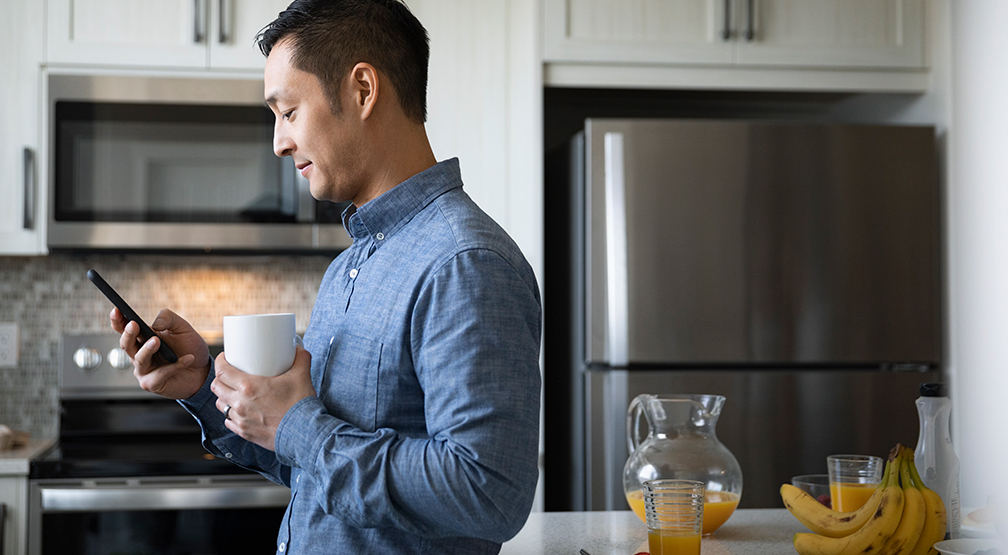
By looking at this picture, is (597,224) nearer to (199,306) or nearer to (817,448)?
(817,448)

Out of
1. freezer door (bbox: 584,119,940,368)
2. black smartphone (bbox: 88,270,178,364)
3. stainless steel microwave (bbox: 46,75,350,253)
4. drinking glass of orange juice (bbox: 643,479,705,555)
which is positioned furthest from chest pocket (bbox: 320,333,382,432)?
stainless steel microwave (bbox: 46,75,350,253)

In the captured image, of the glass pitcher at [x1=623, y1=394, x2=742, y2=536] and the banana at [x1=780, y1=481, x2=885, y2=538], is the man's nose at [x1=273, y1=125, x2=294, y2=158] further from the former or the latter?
the banana at [x1=780, y1=481, x2=885, y2=538]

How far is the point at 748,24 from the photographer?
2.16 m

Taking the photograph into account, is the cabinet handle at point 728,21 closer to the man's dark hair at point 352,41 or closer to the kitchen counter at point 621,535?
the kitchen counter at point 621,535

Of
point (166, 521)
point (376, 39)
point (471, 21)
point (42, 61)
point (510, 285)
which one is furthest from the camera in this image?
point (471, 21)

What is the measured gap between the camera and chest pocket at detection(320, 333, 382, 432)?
2.70 feet

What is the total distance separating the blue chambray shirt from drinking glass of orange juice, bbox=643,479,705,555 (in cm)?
26

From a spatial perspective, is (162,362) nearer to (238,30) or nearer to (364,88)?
(364,88)

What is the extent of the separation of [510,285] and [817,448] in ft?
5.04

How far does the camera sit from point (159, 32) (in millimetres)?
2152

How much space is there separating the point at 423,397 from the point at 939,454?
2.26ft

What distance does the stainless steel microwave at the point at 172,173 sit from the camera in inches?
83.0

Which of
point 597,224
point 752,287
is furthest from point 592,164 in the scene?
point 752,287

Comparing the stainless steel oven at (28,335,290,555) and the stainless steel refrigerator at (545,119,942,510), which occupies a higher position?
the stainless steel refrigerator at (545,119,942,510)
